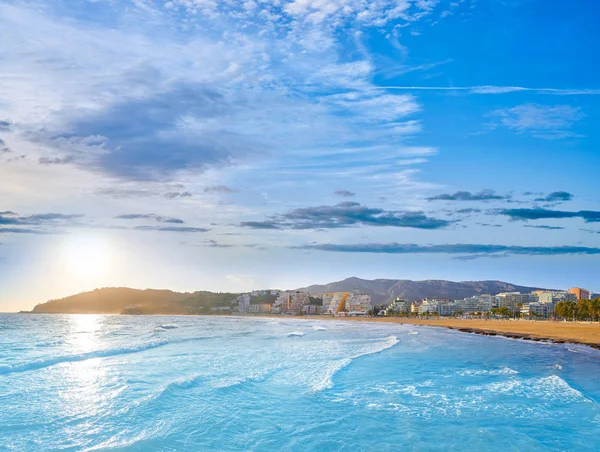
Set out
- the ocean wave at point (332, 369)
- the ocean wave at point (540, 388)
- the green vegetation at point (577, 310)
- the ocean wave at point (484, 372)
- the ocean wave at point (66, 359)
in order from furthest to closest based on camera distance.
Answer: the green vegetation at point (577, 310) < the ocean wave at point (66, 359) < the ocean wave at point (484, 372) < the ocean wave at point (332, 369) < the ocean wave at point (540, 388)

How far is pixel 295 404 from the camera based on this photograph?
16.7m

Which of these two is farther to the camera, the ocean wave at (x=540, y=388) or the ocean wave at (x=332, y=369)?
the ocean wave at (x=332, y=369)

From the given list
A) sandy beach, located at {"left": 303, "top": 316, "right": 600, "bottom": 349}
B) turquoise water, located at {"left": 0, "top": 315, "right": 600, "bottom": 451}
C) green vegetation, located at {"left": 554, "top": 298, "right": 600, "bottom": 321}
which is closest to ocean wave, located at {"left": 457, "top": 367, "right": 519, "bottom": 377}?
turquoise water, located at {"left": 0, "top": 315, "right": 600, "bottom": 451}

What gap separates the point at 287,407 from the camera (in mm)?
16266

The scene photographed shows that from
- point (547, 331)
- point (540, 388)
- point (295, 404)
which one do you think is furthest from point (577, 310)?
point (295, 404)

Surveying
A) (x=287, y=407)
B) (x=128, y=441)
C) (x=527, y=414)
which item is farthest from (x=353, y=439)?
(x=527, y=414)

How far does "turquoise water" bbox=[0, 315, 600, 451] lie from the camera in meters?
12.6

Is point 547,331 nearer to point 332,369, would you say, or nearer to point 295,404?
point 332,369

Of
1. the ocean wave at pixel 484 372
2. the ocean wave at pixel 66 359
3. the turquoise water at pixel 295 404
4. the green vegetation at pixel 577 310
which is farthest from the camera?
the green vegetation at pixel 577 310

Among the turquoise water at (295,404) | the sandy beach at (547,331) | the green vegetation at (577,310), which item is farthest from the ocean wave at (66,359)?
the green vegetation at (577,310)

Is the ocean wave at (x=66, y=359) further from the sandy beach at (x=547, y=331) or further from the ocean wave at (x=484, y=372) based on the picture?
the sandy beach at (x=547, y=331)

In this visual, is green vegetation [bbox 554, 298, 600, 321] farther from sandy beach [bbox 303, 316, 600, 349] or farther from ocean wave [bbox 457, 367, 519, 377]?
ocean wave [bbox 457, 367, 519, 377]

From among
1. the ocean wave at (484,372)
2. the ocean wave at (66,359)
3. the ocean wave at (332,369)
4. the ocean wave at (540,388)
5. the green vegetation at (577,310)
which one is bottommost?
the ocean wave at (66,359)

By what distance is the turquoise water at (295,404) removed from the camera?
12.6 metres
